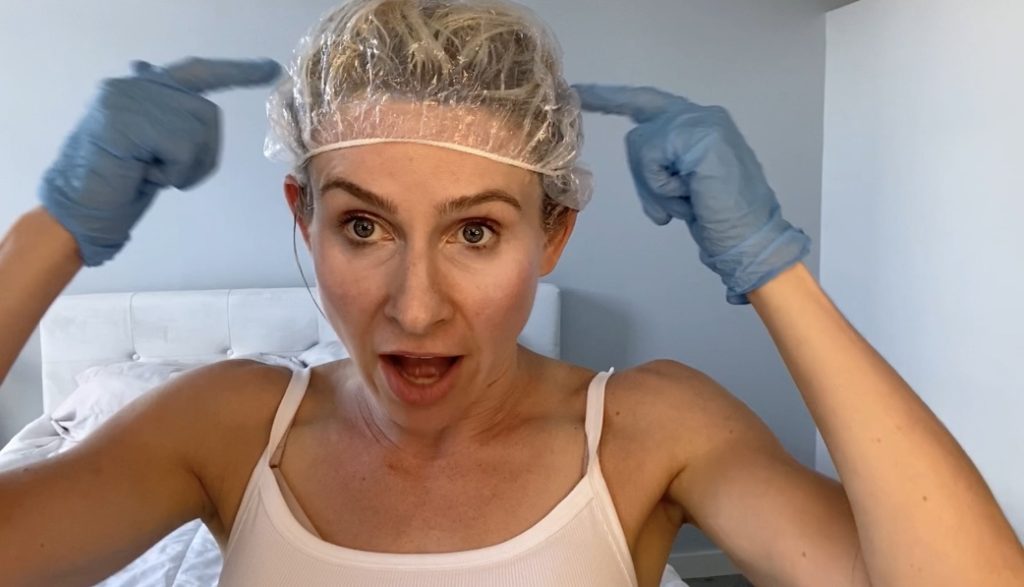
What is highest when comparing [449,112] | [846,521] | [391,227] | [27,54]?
[27,54]

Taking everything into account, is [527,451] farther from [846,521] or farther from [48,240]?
[48,240]

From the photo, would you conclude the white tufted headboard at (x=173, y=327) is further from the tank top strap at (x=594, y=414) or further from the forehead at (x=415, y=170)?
the forehead at (x=415, y=170)

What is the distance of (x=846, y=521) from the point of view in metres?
0.78

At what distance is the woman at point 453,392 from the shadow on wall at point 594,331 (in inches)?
67.9

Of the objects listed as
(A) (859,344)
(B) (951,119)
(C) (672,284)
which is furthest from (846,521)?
(C) (672,284)

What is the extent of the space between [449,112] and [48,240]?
0.42 m

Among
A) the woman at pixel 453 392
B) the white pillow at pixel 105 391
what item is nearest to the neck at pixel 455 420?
the woman at pixel 453 392

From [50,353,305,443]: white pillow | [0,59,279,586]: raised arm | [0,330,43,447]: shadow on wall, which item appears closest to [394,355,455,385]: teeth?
[0,59,279,586]: raised arm

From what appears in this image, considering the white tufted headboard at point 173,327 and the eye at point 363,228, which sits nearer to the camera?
the eye at point 363,228

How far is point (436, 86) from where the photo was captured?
85 centimetres

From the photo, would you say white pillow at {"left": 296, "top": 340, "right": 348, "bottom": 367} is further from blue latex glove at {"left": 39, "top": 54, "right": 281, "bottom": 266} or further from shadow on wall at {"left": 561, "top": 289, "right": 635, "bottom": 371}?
blue latex glove at {"left": 39, "top": 54, "right": 281, "bottom": 266}

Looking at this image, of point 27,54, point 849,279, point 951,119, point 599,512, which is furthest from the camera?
point 849,279

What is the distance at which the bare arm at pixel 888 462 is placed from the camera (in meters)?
0.70

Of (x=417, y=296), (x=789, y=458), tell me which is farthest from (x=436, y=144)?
(x=789, y=458)
